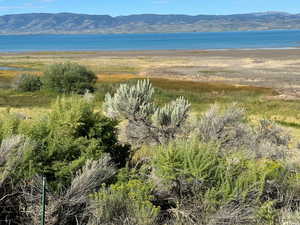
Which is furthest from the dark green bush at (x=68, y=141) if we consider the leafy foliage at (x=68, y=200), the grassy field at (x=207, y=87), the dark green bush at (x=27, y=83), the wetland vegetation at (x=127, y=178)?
the dark green bush at (x=27, y=83)

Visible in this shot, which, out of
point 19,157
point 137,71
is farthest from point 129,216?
point 137,71

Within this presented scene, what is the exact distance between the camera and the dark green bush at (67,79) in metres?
Answer: 39.7

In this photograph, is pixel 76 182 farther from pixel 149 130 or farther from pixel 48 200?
pixel 149 130

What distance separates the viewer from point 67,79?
3988cm

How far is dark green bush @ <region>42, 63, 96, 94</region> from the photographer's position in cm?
3966

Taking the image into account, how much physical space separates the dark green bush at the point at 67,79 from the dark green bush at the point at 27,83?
228 cm

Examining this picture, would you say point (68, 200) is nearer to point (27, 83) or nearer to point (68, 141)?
point (68, 141)

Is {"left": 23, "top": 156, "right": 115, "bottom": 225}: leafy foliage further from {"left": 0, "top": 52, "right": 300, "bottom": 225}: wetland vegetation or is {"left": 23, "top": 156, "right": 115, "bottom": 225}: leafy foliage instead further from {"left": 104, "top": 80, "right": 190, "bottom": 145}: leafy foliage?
{"left": 104, "top": 80, "right": 190, "bottom": 145}: leafy foliage

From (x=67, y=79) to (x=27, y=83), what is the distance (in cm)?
561

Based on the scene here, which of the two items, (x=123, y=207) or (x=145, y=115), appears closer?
(x=123, y=207)

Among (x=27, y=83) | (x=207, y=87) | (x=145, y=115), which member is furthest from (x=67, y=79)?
(x=145, y=115)

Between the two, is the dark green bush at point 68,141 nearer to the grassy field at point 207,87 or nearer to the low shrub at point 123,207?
the low shrub at point 123,207

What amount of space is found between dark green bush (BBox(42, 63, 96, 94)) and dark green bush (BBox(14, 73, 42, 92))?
228 cm

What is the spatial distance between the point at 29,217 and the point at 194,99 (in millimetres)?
30227
